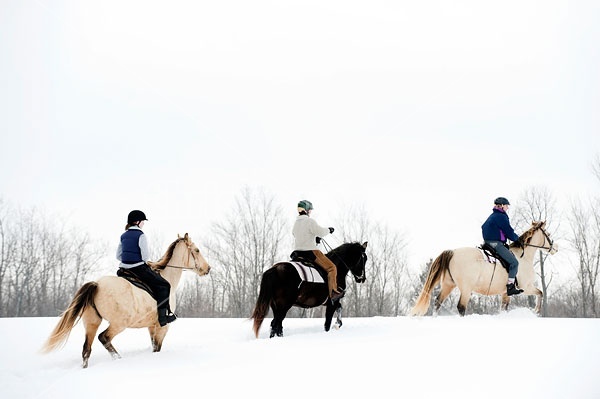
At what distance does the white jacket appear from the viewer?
983 centimetres

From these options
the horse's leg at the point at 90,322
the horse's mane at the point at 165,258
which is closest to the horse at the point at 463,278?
the horse's mane at the point at 165,258

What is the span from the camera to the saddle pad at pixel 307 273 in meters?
9.62

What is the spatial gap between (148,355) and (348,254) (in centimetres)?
496

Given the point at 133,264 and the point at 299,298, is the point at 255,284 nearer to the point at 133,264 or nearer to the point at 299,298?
the point at 299,298

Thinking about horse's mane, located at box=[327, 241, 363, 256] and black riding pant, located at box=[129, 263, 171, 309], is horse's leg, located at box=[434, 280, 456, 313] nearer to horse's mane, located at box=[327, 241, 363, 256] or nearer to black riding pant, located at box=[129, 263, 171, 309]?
horse's mane, located at box=[327, 241, 363, 256]

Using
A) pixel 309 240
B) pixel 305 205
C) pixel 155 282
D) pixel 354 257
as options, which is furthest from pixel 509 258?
pixel 155 282

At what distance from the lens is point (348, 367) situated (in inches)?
242

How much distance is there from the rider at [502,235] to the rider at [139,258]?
7.75 meters

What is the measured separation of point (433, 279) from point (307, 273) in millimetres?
3535

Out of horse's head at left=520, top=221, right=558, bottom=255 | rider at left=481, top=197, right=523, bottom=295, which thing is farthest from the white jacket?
horse's head at left=520, top=221, right=558, bottom=255

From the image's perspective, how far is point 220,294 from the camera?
3975 centimetres

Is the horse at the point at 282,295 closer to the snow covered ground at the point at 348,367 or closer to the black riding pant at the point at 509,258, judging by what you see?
the snow covered ground at the point at 348,367

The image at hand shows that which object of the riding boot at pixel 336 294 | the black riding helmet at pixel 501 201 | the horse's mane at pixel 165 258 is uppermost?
the black riding helmet at pixel 501 201

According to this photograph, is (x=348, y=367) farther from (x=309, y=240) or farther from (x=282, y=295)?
(x=309, y=240)
